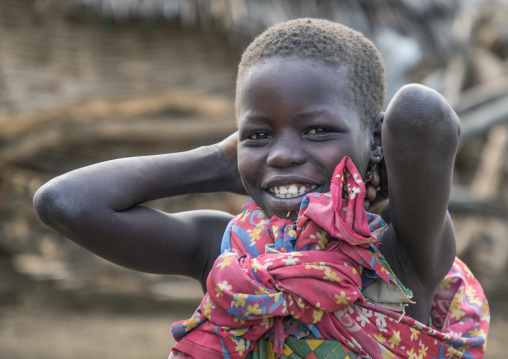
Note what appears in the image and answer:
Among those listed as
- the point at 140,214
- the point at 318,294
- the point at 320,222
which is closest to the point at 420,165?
the point at 320,222

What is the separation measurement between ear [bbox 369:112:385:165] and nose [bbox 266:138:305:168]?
0.74 ft

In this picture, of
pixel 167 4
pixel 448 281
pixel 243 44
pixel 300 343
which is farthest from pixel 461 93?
pixel 300 343

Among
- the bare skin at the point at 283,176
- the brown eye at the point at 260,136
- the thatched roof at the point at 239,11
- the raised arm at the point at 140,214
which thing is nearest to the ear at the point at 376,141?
the bare skin at the point at 283,176

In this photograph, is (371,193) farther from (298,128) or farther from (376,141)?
(298,128)

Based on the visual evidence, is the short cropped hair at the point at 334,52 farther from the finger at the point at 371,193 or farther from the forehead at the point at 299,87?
the finger at the point at 371,193

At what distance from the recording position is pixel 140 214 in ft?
6.80

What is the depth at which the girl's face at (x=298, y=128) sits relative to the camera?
5.90 ft

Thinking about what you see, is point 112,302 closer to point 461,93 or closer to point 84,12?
point 84,12

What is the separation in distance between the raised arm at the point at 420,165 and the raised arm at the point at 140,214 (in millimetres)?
660

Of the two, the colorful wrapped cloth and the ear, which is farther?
the ear

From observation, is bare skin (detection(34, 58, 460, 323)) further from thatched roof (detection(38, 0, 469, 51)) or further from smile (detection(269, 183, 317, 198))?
thatched roof (detection(38, 0, 469, 51))

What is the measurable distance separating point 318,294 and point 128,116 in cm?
363

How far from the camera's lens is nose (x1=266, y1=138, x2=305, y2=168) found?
5.84 ft

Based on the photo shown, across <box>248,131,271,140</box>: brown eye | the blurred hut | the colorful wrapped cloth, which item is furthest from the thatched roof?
the colorful wrapped cloth
